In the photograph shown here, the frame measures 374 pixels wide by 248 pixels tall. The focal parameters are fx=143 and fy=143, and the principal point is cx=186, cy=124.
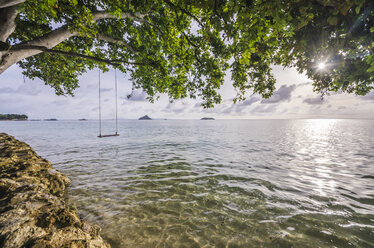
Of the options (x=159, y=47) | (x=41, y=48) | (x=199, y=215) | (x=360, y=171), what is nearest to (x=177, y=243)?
(x=199, y=215)

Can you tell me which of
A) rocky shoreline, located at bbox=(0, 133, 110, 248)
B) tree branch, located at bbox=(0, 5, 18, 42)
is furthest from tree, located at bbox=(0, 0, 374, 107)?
rocky shoreline, located at bbox=(0, 133, 110, 248)

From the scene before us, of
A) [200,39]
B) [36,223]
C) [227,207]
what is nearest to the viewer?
[36,223]

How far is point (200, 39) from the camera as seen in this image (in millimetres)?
7664

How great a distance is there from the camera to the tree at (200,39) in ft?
9.77

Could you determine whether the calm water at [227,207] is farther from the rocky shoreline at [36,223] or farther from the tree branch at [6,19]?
the tree branch at [6,19]

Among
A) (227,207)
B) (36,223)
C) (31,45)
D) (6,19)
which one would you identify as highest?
(6,19)

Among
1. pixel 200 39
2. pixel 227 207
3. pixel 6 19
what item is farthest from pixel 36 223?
pixel 200 39

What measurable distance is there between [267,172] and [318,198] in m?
3.30

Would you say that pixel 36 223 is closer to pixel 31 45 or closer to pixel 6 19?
pixel 31 45

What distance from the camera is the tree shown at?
298cm

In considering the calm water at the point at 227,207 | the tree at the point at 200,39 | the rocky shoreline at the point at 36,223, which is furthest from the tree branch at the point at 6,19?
the calm water at the point at 227,207

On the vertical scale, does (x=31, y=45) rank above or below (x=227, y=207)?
above

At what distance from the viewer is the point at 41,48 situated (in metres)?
4.76

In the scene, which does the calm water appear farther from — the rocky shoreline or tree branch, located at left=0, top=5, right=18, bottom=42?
tree branch, located at left=0, top=5, right=18, bottom=42
